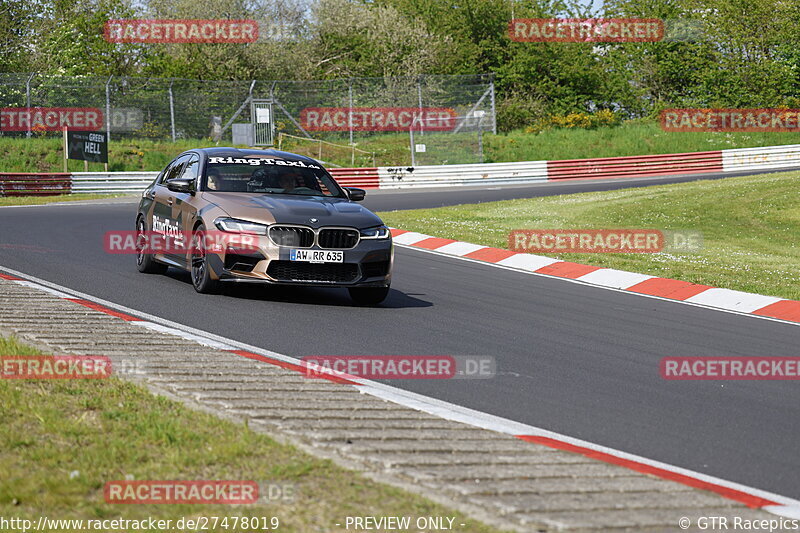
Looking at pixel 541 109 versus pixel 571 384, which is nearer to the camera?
pixel 571 384

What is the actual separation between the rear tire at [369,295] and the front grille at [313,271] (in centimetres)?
40

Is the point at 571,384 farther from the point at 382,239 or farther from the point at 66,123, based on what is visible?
the point at 66,123

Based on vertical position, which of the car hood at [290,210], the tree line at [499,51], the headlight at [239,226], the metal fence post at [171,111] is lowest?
the headlight at [239,226]

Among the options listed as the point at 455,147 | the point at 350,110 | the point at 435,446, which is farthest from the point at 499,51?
the point at 435,446

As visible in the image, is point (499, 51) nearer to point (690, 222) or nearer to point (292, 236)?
point (690, 222)

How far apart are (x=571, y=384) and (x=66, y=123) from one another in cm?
3330

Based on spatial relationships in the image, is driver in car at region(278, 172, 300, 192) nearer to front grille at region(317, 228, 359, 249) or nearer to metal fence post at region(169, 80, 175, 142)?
front grille at region(317, 228, 359, 249)

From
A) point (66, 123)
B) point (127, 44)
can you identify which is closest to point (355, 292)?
point (66, 123)

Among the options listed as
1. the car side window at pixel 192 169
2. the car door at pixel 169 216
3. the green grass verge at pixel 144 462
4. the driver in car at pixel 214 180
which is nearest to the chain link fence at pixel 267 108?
the car door at pixel 169 216

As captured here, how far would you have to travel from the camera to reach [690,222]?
74.5 ft

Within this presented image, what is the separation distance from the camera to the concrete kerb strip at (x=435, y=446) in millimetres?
4312

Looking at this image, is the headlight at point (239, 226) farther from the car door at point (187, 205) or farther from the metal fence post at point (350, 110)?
the metal fence post at point (350, 110)

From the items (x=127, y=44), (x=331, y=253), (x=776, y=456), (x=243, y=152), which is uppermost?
(x=127, y=44)

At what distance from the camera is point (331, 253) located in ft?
34.3
